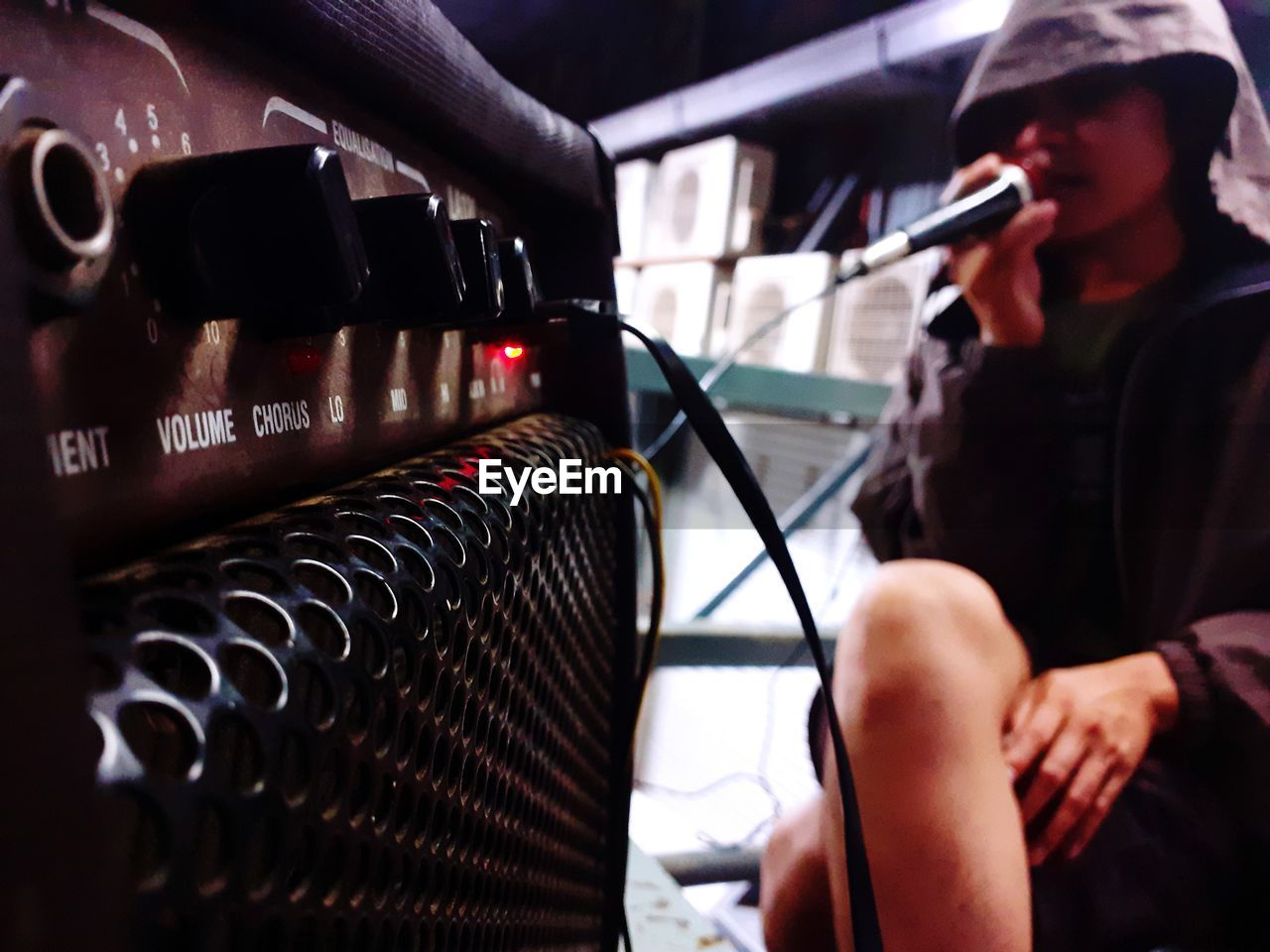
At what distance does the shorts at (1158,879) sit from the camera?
496 mm

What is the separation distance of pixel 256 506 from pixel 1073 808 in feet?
1.82

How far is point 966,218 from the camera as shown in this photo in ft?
2.08

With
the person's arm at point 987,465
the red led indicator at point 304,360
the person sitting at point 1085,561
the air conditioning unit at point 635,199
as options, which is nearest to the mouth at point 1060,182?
the person sitting at point 1085,561

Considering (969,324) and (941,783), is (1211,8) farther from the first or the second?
(941,783)

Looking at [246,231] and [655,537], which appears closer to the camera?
[246,231]

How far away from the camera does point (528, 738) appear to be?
26 centimetres

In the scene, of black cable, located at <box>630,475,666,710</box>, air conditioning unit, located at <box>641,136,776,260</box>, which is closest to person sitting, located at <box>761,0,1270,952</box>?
black cable, located at <box>630,475,666,710</box>

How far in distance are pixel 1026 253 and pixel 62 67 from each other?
0.67 m

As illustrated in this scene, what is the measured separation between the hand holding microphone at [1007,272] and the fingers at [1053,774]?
316 mm

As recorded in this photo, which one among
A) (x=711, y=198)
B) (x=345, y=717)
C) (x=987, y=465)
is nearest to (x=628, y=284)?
(x=711, y=198)

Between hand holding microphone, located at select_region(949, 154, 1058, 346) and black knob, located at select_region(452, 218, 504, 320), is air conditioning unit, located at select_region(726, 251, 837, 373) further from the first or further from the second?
black knob, located at select_region(452, 218, 504, 320)

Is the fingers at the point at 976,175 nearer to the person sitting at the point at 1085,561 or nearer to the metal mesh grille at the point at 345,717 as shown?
the person sitting at the point at 1085,561

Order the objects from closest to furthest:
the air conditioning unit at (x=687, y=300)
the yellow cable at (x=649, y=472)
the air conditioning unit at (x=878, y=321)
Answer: the yellow cable at (x=649, y=472) → the air conditioning unit at (x=878, y=321) → the air conditioning unit at (x=687, y=300)

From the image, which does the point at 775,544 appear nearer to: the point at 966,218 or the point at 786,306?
the point at 966,218
